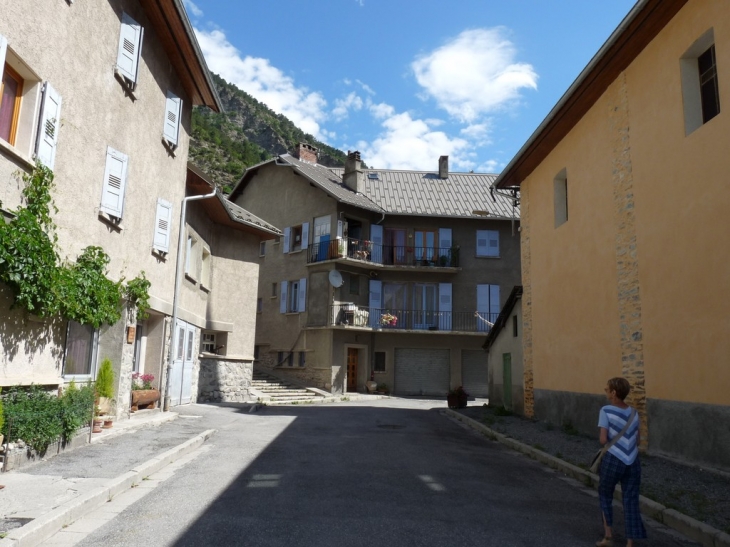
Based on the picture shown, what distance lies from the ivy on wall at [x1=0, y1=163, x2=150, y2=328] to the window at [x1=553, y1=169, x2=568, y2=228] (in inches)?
408

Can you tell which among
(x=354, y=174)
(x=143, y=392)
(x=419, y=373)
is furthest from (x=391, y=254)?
(x=143, y=392)

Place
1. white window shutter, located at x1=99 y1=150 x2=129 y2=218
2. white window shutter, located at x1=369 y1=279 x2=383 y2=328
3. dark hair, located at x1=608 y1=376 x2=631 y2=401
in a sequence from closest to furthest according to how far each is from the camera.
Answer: dark hair, located at x1=608 y1=376 x2=631 y2=401 → white window shutter, located at x1=99 y1=150 x2=129 y2=218 → white window shutter, located at x1=369 y1=279 x2=383 y2=328

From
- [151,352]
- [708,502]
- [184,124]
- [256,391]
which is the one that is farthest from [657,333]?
[256,391]

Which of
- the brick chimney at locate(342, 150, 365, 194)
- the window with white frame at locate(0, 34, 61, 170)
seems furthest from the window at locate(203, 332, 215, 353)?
the brick chimney at locate(342, 150, 365, 194)

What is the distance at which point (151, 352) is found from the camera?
14.9 meters

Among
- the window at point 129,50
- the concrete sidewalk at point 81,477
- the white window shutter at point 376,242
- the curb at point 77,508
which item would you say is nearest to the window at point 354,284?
the white window shutter at point 376,242

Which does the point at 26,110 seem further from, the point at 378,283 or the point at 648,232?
the point at 378,283

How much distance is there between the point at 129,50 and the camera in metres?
11.5

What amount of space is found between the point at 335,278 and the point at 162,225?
1555cm

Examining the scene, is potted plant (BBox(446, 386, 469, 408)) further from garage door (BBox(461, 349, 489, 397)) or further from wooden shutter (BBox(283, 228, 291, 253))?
wooden shutter (BBox(283, 228, 291, 253))

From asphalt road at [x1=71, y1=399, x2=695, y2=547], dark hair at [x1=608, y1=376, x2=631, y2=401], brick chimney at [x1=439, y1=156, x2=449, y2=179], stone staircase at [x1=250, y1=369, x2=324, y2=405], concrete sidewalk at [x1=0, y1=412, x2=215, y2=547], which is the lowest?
asphalt road at [x1=71, y1=399, x2=695, y2=547]

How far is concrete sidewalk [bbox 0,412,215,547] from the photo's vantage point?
504 cm

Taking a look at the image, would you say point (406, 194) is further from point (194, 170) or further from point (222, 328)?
point (194, 170)

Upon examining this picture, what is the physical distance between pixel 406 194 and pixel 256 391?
47.6 feet
